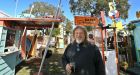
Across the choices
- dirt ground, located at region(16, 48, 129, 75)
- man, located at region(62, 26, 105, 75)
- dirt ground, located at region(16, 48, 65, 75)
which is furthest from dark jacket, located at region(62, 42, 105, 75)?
dirt ground, located at region(16, 48, 65, 75)

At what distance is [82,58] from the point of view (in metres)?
4.57

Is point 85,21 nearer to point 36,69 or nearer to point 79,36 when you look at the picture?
point 79,36

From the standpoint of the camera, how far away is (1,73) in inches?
352

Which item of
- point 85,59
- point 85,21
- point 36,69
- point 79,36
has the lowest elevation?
point 36,69

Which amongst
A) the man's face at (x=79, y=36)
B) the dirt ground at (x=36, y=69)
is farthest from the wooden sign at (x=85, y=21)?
the man's face at (x=79, y=36)

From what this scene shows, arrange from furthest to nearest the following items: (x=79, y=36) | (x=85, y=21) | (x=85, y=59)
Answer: (x=85, y=21) < (x=79, y=36) < (x=85, y=59)

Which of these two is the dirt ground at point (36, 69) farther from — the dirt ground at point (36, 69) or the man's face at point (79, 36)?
the man's face at point (79, 36)

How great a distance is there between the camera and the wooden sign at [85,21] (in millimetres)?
8137

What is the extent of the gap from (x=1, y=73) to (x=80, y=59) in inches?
200

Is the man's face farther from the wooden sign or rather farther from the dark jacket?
the wooden sign

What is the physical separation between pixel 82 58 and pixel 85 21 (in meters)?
3.91

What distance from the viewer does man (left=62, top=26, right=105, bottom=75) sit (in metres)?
4.56

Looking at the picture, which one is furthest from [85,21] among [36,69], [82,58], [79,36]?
[36,69]

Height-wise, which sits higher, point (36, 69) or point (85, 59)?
point (85, 59)
